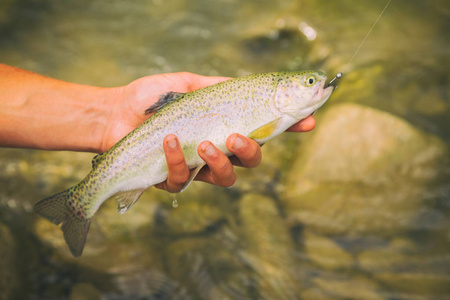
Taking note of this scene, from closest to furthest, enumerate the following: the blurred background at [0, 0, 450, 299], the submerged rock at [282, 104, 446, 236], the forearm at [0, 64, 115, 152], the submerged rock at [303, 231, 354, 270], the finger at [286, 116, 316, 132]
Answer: the finger at [286, 116, 316, 132], the forearm at [0, 64, 115, 152], the blurred background at [0, 0, 450, 299], the submerged rock at [303, 231, 354, 270], the submerged rock at [282, 104, 446, 236]

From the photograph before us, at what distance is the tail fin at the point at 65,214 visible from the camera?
322 centimetres

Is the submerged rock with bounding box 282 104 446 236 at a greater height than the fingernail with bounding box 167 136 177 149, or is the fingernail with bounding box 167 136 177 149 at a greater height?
the submerged rock with bounding box 282 104 446 236

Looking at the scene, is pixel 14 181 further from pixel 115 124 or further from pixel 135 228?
pixel 115 124

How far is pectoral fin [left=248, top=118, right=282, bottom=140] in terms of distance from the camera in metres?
3.16

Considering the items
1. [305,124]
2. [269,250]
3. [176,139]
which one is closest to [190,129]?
[176,139]

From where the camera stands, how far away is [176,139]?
297 centimetres

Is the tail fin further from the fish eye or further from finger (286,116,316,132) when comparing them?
the fish eye

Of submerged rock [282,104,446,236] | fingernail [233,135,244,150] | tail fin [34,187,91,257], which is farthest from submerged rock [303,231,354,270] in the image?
tail fin [34,187,91,257]

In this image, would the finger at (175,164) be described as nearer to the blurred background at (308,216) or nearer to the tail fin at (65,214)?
the tail fin at (65,214)

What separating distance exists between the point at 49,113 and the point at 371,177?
4.16 metres

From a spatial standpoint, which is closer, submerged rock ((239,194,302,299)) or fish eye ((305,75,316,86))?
fish eye ((305,75,316,86))

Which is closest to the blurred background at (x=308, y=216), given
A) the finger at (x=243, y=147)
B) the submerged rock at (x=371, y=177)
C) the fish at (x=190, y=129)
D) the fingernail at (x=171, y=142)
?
the submerged rock at (x=371, y=177)

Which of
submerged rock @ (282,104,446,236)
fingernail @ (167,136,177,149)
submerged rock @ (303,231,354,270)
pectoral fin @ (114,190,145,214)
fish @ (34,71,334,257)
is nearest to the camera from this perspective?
fingernail @ (167,136,177,149)

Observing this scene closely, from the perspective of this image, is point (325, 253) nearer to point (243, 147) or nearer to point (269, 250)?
point (269, 250)
